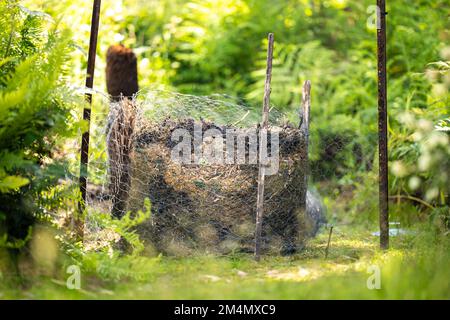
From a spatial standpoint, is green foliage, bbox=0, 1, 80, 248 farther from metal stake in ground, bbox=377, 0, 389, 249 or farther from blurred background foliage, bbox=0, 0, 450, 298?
metal stake in ground, bbox=377, 0, 389, 249

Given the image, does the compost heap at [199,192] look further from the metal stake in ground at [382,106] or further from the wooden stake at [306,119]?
the metal stake in ground at [382,106]

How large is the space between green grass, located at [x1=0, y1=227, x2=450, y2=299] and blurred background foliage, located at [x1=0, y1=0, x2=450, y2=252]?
4.56 feet

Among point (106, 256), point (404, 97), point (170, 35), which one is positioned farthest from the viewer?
point (170, 35)

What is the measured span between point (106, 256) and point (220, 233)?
1.24 metres

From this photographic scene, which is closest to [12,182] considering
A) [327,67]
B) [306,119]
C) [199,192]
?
[199,192]

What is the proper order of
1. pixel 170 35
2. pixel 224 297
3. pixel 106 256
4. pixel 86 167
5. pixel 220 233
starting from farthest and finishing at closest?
pixel 170 35 < pixel 220 233 < pixel 86 167 < pixel 106 256 < pixel 224 297

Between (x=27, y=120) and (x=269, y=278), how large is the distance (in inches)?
82.6

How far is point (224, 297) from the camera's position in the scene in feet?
14.0

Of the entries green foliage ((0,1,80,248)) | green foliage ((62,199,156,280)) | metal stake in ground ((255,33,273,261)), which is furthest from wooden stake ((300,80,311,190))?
green foliage ((0,1,80,248))

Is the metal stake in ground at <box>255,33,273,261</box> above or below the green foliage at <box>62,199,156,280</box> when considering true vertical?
above

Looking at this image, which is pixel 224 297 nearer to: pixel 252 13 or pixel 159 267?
pixel 159 267

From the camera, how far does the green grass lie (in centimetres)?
434

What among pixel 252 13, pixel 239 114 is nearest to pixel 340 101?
pixel 252 13

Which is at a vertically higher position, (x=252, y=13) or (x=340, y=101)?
(x=252, y=13)
